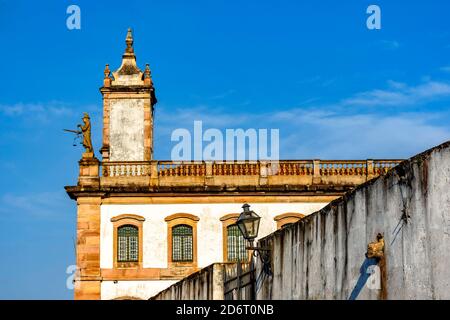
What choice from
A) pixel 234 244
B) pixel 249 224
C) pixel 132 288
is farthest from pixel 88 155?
pixel 249 224

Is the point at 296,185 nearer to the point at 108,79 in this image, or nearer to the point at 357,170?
the point at 357,170

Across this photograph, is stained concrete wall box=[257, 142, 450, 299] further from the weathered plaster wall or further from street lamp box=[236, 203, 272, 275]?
the weathered plaster wall

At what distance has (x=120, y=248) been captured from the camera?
35594mm

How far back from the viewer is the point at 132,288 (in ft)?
116

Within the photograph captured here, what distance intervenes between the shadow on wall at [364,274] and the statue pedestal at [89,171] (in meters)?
26.2

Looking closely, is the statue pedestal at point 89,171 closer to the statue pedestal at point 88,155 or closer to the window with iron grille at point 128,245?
the statue pedestal at point 88,155

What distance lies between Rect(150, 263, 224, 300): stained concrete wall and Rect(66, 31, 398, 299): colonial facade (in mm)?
16747

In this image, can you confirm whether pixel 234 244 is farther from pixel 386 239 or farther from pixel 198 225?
pixel 386 239

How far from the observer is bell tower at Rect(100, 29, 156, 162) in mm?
39750

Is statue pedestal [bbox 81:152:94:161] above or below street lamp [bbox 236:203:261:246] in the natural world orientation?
above

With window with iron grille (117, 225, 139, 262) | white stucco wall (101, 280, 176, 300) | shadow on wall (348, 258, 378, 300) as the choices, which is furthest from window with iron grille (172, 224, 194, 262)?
shadow on wall (348, 258, 378, 300)

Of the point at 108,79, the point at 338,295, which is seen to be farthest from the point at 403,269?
the point at 108,79

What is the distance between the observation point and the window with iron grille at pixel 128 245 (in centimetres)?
3547

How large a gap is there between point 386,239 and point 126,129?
100 ft
